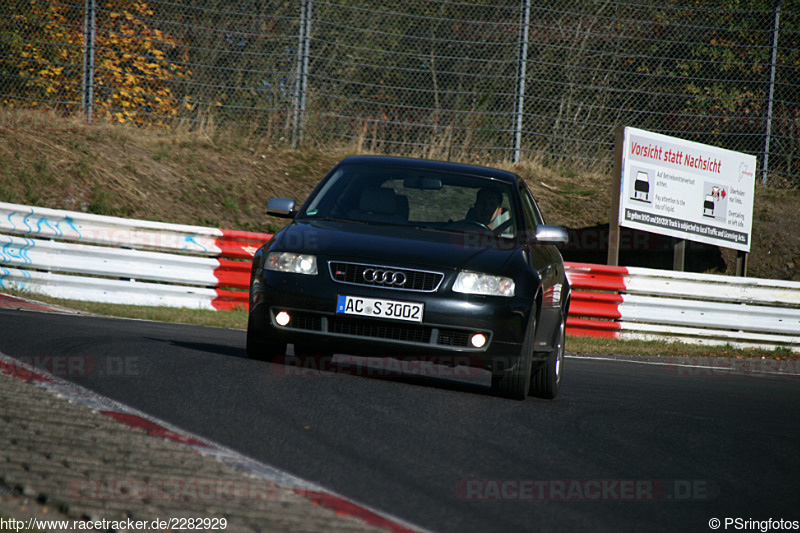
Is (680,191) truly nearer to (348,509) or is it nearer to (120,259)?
(120,259)

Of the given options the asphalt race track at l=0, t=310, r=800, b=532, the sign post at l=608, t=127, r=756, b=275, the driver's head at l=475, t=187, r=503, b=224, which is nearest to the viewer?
the asphalt race track at l=0, t=310, r=800, b=532

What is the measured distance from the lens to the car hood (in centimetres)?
685

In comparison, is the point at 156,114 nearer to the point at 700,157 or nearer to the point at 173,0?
the point at 173,0

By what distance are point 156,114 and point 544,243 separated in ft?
41.2

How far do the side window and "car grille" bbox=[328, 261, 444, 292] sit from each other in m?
1.55

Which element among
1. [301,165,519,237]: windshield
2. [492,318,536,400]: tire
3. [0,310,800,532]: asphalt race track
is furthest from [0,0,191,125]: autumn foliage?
[492,318,536,400]: tire

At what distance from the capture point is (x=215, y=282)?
13766 mm

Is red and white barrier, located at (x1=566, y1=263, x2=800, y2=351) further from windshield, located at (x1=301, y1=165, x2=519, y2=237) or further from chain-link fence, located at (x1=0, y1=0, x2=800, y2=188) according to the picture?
windshield, located at (x1=301, y1=165, x2=519, y2=237)

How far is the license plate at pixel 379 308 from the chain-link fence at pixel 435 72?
1225 cm

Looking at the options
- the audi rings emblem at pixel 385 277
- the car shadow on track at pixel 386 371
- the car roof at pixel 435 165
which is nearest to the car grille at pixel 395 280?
the audi rings emblem at pixel 385 277

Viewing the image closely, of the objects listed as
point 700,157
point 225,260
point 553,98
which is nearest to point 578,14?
point 553,98

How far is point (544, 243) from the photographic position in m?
7.80

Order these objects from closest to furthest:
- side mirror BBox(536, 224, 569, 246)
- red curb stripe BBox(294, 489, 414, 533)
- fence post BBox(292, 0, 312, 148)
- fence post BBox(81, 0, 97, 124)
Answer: red curb stripe BBox(294, 489, 414, 533)
side mirror BBox(536, 224, 569, 246)
fence post BBox(81, 0, 97, 124)
fence post BBox(292, 0, 312, 148)

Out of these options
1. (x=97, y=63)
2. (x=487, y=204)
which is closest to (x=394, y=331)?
(x=487, y=204)
